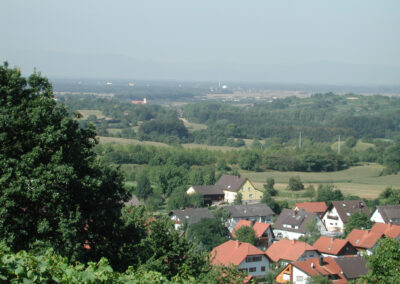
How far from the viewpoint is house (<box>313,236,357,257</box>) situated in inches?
919

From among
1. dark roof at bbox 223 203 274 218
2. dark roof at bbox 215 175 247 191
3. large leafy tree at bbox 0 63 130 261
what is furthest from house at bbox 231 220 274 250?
large leafy tree at bbox 0 63 130 261

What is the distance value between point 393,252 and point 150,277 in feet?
14.8

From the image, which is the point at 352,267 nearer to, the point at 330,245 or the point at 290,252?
the point at 290,252

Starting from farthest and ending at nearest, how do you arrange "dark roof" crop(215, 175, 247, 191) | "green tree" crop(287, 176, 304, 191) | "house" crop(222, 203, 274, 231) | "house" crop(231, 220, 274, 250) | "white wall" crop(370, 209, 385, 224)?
1. "green tree" crop(287, 176, 304, 191)
2. "dark roof" crop(215, 175, 247, 191)
3. "house" crop(222, 203, 274, 231)
4. "white wall" crop(370, 209, 385, 224)
5. "house" crop(231, 220, 274, 250)

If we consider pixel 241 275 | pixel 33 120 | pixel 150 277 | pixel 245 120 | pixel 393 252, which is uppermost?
pixel 33 120

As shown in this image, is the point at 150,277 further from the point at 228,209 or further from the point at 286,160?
the point at 286,160

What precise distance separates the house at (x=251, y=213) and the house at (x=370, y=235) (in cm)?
744

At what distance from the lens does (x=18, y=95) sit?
8.51 metres

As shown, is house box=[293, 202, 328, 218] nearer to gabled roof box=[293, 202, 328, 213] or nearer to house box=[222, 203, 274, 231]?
gabled roof box=[293, 202, 328, 213]

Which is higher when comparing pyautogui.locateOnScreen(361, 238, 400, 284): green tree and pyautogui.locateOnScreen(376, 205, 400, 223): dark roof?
pyautogui.locateOnScreen(361, 238, 400, 284): green tree

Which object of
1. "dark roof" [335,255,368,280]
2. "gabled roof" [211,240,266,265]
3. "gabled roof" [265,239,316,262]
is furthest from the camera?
"gabled roof" [265,239,316,262]

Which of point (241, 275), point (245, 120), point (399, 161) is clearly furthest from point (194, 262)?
point (245, 120)

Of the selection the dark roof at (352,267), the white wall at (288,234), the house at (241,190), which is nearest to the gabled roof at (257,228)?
the white wall at (288,234)

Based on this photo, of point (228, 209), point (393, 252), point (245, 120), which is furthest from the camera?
point (245, 120)
